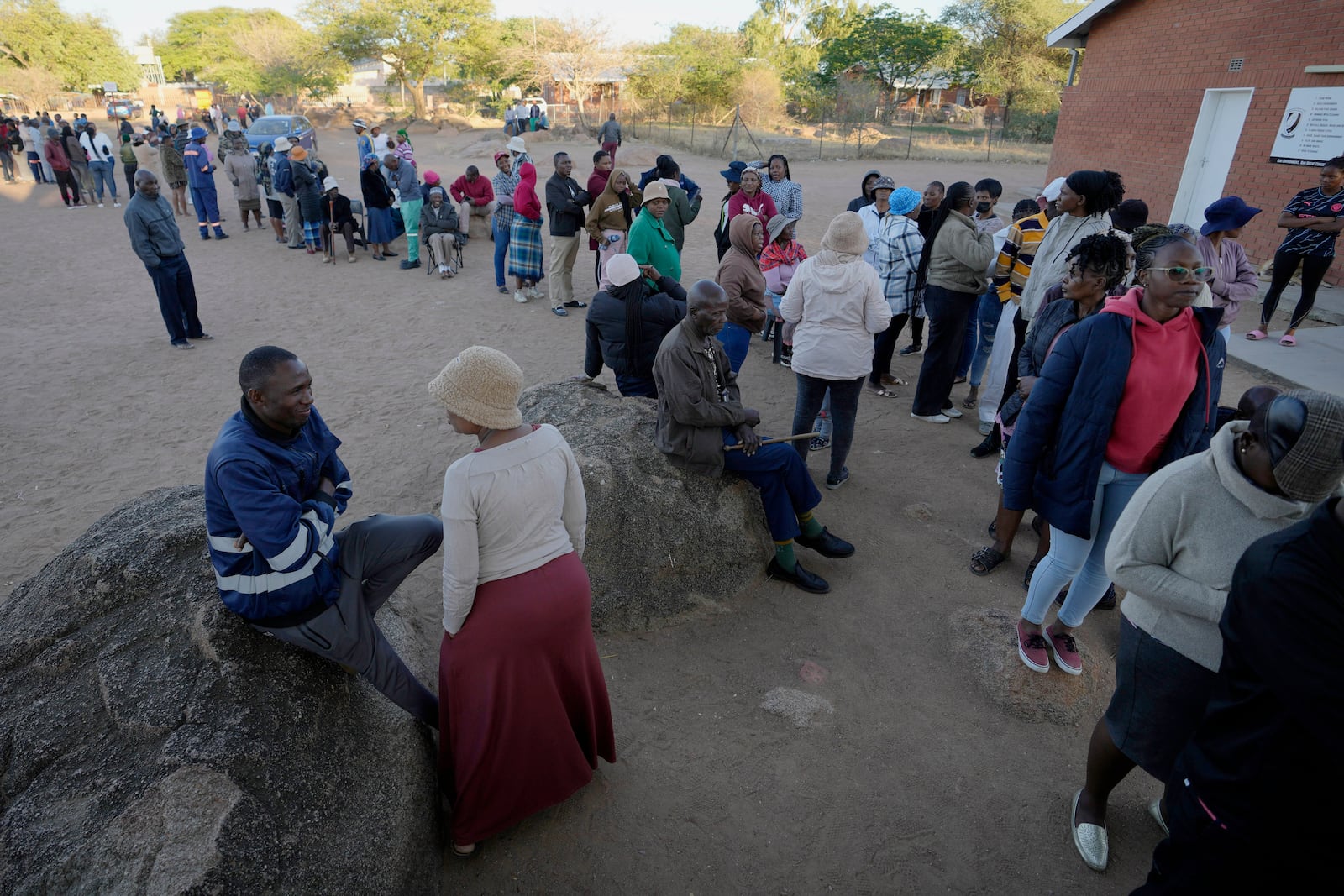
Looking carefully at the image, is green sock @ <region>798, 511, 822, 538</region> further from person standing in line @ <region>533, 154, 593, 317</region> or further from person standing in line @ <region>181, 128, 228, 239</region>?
person standing in line @ <region>181, 128, 228, 239</region>

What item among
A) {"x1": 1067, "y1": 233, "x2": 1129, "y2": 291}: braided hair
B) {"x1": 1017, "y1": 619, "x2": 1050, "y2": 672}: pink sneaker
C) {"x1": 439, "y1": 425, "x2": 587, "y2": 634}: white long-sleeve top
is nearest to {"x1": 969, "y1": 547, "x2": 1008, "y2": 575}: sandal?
{"x1": 1017, "y1": 619, "x2": 1050, "y2": 672}: pink sneaker

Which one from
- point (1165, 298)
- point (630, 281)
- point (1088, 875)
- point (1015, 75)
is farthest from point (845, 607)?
point (1015, 75)

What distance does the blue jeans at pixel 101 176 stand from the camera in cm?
1672

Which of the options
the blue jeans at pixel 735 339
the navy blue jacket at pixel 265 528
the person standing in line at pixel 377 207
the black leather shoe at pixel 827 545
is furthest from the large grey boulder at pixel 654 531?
the person standing in line at pixel 377 207

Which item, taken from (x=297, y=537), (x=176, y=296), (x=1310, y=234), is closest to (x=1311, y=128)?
(x=1310, y=234)

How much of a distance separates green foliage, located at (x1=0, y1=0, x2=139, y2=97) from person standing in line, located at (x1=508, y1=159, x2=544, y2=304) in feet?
136

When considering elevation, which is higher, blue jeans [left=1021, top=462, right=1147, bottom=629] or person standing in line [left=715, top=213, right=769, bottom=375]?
person standing in line [left=715, top=213, right=769, bottom=375]

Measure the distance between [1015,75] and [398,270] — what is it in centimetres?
3477

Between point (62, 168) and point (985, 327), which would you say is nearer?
point (985, 327)

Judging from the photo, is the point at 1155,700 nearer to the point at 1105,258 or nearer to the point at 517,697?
the point at 517,697

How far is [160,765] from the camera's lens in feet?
7.77

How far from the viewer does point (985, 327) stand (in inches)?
258

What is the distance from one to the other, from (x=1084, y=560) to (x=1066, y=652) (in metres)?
0.53

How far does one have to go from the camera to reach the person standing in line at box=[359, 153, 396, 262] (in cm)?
1164
